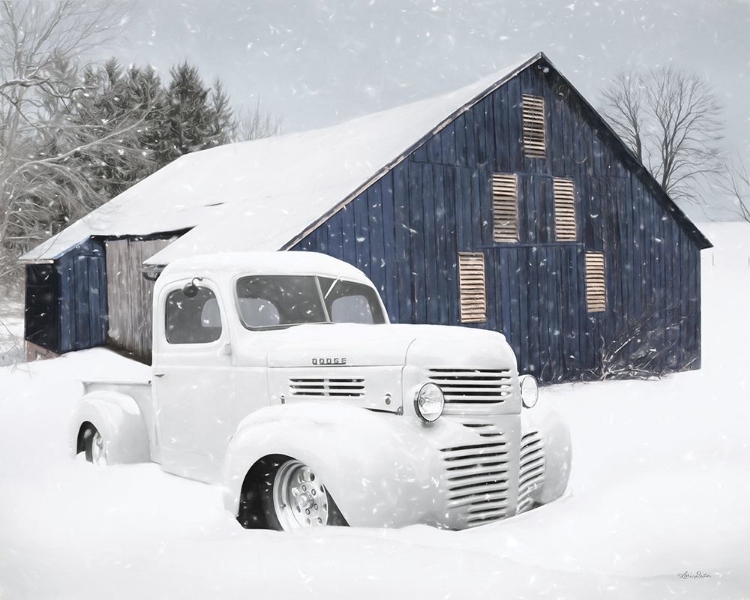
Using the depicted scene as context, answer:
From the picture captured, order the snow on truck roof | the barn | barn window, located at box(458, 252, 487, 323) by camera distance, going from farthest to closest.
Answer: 1. barn window, located at box(458, 252, 487, 323)
2. the barn
3. the snow on truck roof

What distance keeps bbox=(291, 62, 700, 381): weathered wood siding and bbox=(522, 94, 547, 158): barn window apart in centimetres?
15

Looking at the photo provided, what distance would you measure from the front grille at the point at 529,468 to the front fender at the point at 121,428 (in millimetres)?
2934

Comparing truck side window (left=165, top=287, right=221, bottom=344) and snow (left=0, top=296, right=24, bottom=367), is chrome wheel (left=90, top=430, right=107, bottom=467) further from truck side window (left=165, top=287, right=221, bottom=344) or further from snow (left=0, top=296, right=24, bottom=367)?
snow (left=0, top=296, right=24, bottom=367)

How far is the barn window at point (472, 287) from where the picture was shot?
14.0 metres

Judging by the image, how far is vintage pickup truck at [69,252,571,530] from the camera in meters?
4.20

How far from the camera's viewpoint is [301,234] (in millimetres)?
11383

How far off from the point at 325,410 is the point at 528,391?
146cm

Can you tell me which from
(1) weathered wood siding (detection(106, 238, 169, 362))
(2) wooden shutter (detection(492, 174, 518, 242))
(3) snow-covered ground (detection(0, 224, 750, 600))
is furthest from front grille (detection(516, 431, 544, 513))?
(1) weathered wood siding (detection(106, 238, 169, 362))

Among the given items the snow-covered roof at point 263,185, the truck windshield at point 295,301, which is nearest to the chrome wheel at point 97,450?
the truck windshield at point 295,301

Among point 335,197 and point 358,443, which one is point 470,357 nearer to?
point 358,443

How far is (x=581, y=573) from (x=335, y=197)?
9.15 meters

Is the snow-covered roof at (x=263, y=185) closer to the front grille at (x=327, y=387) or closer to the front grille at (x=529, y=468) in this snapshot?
the front grille at (x=327, y=387)

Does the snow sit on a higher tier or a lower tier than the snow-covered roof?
lower
